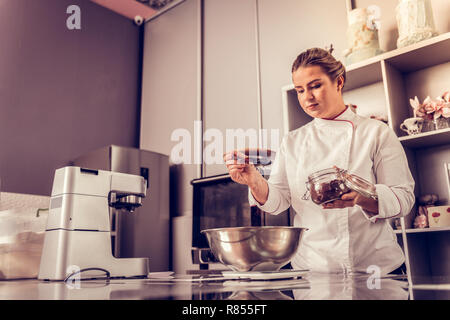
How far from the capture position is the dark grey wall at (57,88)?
3.24 meters

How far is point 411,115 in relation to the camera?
2.30 metres

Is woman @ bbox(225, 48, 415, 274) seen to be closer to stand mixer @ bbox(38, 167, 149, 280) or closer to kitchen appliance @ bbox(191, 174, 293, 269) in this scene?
stand mixer @ bbox(38, 167, 149, 280)

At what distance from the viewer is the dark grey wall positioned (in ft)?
10.6

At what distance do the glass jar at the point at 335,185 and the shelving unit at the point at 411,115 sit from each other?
1.18 m

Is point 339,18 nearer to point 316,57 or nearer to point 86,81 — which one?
point 316,57

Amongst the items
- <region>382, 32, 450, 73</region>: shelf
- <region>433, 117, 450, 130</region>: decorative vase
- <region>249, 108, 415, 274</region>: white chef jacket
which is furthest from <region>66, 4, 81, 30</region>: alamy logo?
<region>433, 117, 450, 130</region>: decorative vase

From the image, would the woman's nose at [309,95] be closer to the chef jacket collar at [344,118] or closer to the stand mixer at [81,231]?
the chef jacket collar at [344,118]

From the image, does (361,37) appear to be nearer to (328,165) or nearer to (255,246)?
(328,165)

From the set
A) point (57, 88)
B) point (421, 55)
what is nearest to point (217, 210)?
point (421, 55)

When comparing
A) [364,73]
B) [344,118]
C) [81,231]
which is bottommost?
[81,231]

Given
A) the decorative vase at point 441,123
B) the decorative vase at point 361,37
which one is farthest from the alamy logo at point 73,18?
the decorative vase at point 441,123

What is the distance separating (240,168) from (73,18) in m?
3.12
